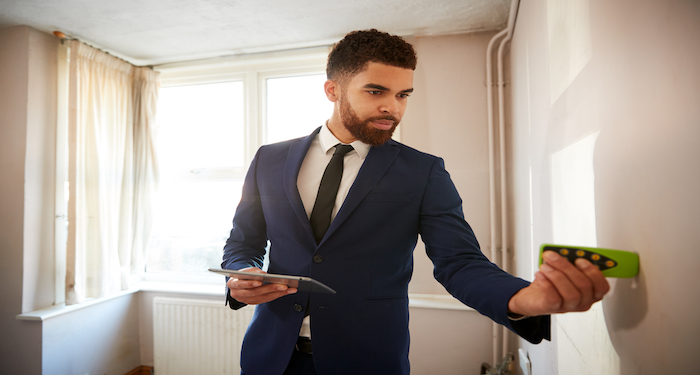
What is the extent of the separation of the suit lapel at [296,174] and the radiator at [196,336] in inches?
70.6

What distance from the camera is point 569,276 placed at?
0.55 metres

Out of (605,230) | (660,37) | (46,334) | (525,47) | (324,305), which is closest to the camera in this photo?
(660,37)

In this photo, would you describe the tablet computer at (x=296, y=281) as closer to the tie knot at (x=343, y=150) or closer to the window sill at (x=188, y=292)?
the tie knot at (x=343, y=150)

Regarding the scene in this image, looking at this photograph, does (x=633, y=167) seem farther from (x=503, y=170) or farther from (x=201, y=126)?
(x=201, y=126)

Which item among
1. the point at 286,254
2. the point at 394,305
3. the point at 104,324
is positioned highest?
the point at 286,254

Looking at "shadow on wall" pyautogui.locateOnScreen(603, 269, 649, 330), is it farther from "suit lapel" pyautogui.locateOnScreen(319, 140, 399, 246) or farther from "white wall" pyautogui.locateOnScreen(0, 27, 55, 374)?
"white wall" pyautogui.locateOnScreen(0, 27, 55, 374)

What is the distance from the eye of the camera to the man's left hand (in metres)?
0.54

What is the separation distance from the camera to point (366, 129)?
1066mm

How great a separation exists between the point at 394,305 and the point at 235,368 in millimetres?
2077

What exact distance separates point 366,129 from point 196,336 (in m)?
2.39

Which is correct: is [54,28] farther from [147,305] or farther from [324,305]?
[324,305]

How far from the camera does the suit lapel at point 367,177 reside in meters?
1.00

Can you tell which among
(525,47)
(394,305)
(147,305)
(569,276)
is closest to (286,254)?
(394,305)

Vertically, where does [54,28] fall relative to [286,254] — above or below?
above
